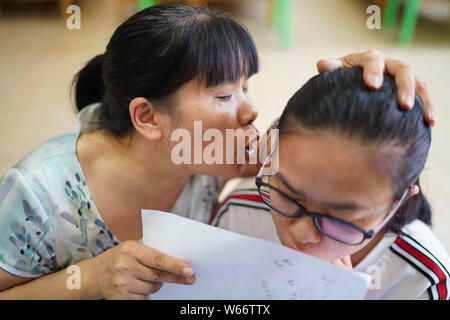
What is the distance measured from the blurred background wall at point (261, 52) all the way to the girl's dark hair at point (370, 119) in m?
0.85

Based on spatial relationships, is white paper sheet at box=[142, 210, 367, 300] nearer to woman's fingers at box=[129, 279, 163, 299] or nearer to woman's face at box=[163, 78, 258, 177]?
woman's fingers at box=[129, 279, 163, 299]

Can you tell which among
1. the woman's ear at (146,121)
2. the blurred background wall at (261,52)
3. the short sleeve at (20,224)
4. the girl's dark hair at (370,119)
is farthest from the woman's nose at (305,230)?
the blurred background wall at (261,52)

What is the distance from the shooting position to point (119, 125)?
0.94m

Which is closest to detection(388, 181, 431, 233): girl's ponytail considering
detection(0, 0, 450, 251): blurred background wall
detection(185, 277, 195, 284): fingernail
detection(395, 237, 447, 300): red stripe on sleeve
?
detection(395, 237, 447, 300): red stripe on sleeve

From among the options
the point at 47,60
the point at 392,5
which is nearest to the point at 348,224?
the point at 47,60

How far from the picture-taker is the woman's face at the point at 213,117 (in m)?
0.80

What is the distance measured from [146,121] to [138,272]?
0.97ft

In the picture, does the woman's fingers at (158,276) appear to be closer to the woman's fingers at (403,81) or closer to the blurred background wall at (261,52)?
the woman's fingers at (403,81)

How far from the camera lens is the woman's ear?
33.2 inches

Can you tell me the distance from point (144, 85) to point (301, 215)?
1.28 feet

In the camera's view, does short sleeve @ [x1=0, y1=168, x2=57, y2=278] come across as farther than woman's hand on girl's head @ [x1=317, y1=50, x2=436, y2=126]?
Yes

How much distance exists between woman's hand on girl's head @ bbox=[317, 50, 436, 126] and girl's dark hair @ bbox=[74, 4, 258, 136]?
8.3 inches

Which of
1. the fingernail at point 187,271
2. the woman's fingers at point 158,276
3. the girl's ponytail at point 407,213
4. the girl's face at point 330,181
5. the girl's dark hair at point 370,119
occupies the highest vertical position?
the girl's dark hair at point 370,119
